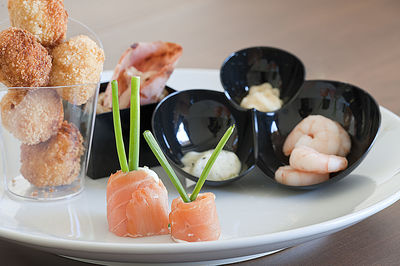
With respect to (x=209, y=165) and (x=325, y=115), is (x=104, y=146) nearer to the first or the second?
(x=209, y=165)

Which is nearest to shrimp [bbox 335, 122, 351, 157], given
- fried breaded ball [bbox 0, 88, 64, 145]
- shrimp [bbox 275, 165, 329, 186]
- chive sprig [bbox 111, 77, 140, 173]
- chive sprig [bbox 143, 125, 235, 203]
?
shrimp [bbox 275, 165, 329, 186]

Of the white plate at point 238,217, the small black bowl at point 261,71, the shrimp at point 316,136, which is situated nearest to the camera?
the white plate at point 238,217

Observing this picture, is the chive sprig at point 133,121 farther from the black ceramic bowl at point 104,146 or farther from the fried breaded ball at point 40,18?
the black ceramic bowl at point 104,146

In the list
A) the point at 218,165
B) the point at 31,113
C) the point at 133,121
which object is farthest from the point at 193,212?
the point at 31,113

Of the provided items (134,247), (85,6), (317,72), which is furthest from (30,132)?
(85,6)

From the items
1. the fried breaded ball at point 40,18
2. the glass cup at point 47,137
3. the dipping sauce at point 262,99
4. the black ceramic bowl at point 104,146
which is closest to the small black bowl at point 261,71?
the dipping sauce at point 262,99

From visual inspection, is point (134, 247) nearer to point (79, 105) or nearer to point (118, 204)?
point (118, 204)
